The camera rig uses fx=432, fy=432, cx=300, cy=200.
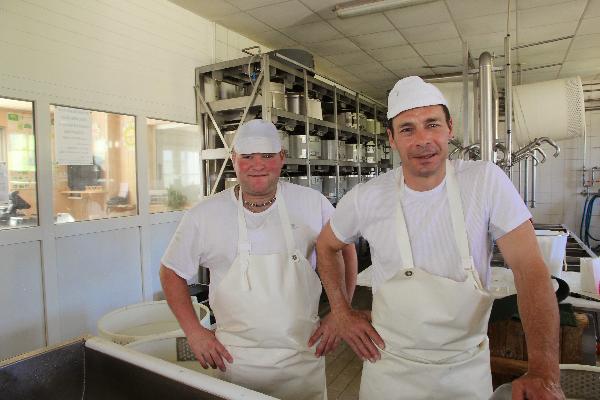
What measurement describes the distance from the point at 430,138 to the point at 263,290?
2.53ft

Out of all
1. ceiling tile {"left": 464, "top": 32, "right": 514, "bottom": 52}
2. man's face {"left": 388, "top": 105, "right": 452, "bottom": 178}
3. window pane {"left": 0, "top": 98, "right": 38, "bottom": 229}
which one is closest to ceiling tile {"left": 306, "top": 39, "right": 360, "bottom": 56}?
ceiling tile {"left": 464, "top": 32, "right": 514, "bottom": 52}

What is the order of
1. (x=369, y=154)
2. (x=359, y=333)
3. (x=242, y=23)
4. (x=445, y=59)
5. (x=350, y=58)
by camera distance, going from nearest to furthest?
(x=359, y=333) → (x=242, y=23) → (x=350, y=58) → (x=445, y=59) → (x=369, y=154)

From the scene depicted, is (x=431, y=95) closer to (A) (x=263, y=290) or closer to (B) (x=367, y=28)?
(A) (x=263, y=290)

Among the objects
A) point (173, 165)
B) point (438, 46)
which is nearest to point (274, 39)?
point (173, 165)

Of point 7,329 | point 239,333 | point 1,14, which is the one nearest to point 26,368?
point 239,333

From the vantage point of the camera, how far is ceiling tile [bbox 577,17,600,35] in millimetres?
4456

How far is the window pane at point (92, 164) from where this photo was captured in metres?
2.99

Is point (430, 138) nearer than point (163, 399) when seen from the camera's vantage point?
No

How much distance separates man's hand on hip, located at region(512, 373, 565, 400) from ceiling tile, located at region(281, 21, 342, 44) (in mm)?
4000

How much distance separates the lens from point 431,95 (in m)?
1.27

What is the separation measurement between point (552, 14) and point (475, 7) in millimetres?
869

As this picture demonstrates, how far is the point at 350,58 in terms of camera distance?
5688 millimetres

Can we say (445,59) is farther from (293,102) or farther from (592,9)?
(293,102)

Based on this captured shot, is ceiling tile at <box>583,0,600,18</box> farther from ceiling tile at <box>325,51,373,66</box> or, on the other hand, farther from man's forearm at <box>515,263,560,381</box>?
man's forearm at <box>515,263,560,381</box>
